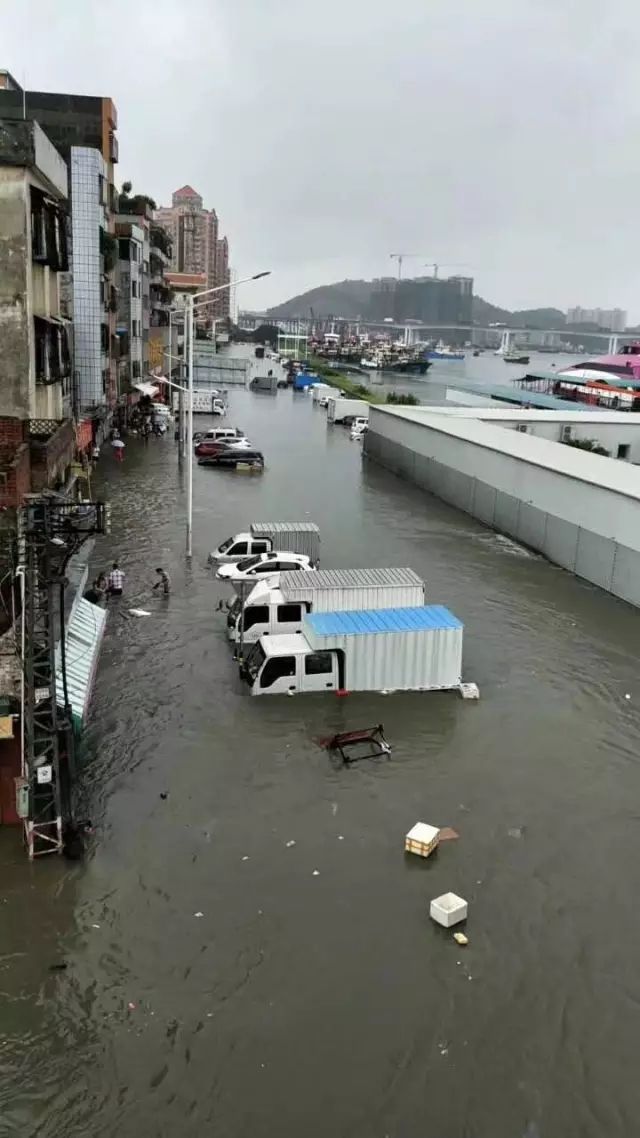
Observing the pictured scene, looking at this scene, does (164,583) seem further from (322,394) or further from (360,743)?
(322,394)

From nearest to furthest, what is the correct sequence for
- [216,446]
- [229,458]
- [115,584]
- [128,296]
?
[115,584], [229,458], [216,446], [128,296]

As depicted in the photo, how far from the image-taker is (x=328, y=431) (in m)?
70.4

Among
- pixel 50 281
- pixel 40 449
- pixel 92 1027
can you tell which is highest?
pixel 50 281

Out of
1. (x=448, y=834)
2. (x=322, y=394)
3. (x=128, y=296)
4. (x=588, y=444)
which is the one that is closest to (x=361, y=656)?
(x=448, y=834)

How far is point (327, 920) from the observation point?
11477 mm

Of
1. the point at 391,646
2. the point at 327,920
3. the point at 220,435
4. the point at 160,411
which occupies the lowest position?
the point at 327,920

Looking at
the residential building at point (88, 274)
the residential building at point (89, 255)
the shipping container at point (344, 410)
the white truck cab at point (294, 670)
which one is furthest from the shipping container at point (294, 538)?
the shipping container at point (344, 410)

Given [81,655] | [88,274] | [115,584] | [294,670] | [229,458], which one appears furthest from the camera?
[229,458]

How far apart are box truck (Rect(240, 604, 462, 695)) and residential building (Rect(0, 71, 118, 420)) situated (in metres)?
24.3

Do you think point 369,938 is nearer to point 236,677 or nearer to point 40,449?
point 236,677

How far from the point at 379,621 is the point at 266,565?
6684mm

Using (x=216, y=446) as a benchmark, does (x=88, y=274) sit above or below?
above

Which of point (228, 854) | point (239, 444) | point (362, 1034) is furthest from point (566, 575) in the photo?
point (239, 444)

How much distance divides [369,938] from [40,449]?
35.9 ft
